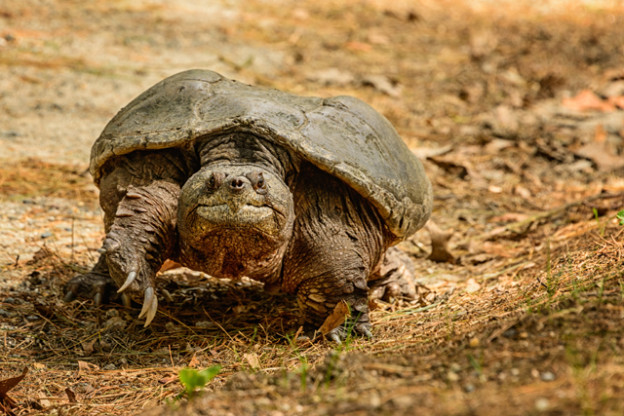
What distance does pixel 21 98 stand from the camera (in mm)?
6941

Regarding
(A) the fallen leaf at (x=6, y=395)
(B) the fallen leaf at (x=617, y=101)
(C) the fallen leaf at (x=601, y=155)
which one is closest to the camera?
(A) the fallen leaf at (x=6, y=395)

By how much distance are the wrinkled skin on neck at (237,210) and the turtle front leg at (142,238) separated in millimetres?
88

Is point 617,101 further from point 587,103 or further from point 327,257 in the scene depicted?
point 327,257

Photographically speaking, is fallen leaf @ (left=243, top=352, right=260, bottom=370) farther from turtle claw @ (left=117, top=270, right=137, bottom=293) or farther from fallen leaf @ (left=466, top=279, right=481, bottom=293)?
fallen leaf @ (left=466, top=279, right=481, bottom=293)

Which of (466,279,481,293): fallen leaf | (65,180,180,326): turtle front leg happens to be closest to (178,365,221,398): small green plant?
(65,180,180,326): turtle front leg

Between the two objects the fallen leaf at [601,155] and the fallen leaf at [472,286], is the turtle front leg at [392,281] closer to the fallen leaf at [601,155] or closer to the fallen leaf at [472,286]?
the fallen leaf at [472,286]

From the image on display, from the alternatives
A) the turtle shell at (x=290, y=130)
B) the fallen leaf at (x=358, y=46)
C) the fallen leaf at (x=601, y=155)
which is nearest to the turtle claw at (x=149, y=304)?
the turtle shell at (x=290, y=130)

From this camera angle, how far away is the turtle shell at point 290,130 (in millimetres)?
3402

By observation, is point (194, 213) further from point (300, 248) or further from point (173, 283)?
point (173, 283)

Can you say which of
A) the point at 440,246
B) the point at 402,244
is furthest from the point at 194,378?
the point at 402,244

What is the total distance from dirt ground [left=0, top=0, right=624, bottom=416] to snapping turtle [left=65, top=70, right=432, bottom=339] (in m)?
0.33

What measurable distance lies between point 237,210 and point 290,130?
0.56 meters

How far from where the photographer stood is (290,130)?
343 cm

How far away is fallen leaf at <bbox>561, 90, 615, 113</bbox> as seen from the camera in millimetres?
7875
